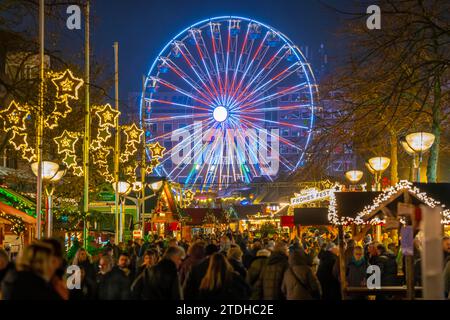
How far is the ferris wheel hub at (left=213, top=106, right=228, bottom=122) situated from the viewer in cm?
5119

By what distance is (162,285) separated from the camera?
9.72 metres

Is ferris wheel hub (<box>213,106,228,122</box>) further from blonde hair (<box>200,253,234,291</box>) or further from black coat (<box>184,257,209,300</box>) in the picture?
blonde hair (<box>200,253,234,291</box>)

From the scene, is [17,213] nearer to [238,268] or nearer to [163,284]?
[238,268]

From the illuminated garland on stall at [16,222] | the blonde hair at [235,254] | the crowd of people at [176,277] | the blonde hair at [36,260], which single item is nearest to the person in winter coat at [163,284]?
the crowd of people at [176,277]

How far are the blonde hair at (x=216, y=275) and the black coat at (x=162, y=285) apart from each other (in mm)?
347

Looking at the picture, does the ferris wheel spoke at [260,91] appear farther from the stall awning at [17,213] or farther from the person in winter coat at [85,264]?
the person in winter coat at [85,264]

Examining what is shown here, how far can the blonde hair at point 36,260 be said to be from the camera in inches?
273

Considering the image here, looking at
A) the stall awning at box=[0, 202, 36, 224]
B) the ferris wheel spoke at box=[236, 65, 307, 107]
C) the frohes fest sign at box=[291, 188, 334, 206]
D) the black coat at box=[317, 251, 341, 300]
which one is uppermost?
the ferris wheel spoke at box=[236, 65, 307, 107]

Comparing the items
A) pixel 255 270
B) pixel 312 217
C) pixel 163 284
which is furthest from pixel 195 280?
pixel 312 217

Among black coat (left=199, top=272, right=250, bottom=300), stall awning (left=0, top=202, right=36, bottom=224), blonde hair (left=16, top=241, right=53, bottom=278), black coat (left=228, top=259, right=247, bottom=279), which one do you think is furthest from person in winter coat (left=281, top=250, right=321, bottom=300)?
stall awning (left=0, top=202, right=36, bottom=224)

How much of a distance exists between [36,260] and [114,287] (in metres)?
3.13

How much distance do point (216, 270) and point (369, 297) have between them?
7303mm

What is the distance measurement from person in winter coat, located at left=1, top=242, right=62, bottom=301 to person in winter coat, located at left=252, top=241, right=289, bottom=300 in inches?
196
